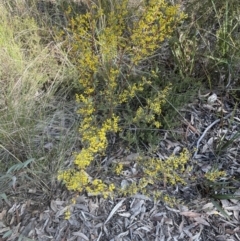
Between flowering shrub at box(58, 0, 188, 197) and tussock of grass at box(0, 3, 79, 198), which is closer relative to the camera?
flowering shrub at box(58, 0, 188, 197)

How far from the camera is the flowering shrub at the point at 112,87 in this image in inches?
65.9

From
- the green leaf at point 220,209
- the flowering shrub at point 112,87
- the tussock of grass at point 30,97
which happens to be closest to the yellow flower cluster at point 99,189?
the flowering shrub at point 112,87

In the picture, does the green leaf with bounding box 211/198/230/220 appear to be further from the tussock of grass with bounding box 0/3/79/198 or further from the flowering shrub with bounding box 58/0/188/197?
the tussock of grass with bounding box 0/3/79/198

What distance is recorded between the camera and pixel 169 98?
203 centimetres

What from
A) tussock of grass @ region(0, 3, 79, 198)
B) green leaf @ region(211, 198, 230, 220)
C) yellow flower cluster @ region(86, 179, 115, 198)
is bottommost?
green leaf @ region(211, 198, 230, 220)

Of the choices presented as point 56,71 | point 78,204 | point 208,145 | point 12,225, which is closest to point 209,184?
point 208,145

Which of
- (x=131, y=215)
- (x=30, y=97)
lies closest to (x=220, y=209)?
(x=131, y=215)

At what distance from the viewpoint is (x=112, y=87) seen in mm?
1838

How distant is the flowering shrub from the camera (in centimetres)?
167

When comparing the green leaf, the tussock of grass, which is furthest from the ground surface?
the tussock of grass

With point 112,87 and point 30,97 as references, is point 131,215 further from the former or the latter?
point 30,97

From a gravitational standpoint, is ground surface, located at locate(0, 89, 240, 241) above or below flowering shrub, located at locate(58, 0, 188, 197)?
below

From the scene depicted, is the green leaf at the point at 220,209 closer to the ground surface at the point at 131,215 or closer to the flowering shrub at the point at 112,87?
the ground surface at the point at 131,215

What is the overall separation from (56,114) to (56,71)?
0.35 meters
